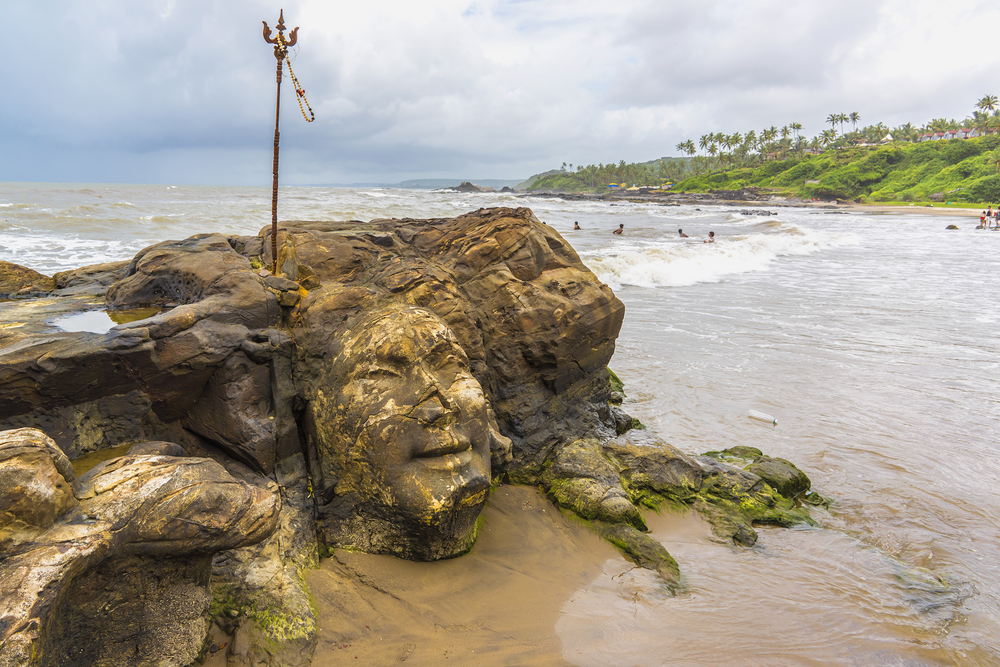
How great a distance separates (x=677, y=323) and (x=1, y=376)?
12208mm

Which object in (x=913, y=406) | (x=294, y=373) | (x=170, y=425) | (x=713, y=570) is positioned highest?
(x=294, y=373)

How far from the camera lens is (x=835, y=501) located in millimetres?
6105

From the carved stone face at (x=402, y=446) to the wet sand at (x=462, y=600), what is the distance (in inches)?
8.4

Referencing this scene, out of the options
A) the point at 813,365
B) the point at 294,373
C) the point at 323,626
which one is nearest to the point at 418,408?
the point at 294,373

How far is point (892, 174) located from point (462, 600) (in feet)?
334

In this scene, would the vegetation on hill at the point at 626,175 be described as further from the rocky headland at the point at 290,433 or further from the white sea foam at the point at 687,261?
the rocky headland at the point at 290,433

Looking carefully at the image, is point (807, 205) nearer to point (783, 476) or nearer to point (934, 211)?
point (934, 211)

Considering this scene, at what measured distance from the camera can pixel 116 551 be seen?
2.82 metres

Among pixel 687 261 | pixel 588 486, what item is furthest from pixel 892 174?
pixel 588 486

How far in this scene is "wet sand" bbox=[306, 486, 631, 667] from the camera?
11.6ft

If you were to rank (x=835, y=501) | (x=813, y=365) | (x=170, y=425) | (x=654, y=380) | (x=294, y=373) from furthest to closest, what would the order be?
(x=813, y=365)
(x=654, y=380)
(x=835, y=501)
(x=294, y=373)
(x=170, y=425)

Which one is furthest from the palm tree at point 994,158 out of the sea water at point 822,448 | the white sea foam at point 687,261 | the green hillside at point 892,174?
the sea water at point 822,448

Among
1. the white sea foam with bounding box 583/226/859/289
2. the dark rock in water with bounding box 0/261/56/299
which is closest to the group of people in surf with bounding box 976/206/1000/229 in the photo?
the white sea foam with bounding box 583/226/859/289

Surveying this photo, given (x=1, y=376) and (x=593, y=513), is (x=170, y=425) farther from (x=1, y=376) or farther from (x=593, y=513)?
(x=593, y=513)
